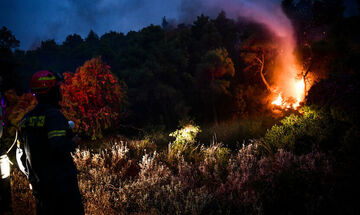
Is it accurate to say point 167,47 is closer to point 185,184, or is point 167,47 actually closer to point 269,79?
point 269,79

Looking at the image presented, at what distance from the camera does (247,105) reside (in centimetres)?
1617

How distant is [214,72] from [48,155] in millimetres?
13912

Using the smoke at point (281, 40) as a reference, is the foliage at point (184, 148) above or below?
below

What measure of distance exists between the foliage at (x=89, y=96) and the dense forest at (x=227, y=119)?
0.16ft

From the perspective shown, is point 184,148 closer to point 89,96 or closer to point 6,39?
point 89,96

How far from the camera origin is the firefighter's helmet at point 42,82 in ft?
7.66

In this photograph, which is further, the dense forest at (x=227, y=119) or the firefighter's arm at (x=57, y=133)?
the dense forest at (x=227, y=119)

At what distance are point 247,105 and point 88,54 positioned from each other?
73.9 ft

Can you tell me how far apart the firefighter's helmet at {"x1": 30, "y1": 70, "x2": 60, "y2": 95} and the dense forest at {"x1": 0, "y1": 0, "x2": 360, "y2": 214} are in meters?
2.08

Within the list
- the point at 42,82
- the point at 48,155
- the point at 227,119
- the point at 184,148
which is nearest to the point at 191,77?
the point at 227,119

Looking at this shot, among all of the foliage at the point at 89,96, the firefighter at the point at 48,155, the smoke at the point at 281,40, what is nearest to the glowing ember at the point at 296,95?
the smoke at the point at 281,40

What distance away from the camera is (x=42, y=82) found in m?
2.35

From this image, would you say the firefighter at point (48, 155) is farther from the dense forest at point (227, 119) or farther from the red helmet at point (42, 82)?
the dense forest at point (227, 119)

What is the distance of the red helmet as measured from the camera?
2334 millimetres
